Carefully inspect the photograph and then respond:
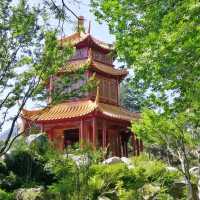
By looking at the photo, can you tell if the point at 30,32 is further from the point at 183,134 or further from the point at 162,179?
the point at 162,179

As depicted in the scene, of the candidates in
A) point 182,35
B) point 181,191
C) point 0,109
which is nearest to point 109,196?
point 181,191

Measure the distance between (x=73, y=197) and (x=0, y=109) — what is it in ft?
12.1

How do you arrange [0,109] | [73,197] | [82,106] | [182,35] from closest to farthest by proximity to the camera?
1. [182,35]
2. [0,109]
3. [73,197]
4. [82,106]

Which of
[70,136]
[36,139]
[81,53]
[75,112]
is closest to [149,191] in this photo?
[36,139]

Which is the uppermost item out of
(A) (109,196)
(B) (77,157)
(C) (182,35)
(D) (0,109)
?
(C) (182,35)

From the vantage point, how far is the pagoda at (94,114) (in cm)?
2322

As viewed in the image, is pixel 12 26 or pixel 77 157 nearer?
pixel 12 26

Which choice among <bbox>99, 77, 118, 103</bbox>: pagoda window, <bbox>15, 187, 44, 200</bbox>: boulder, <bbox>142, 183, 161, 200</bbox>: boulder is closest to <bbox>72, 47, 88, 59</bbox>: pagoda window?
<bbox>99, 77, 118, 103</bbox>: pagoda window

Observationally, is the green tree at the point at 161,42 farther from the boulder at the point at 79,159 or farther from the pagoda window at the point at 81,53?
the pagoda window at the point at 81,53

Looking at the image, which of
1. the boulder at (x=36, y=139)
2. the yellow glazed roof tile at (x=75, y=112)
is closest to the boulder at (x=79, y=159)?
the boulder at (x=36, y=139)

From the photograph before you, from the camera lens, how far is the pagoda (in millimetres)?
23219

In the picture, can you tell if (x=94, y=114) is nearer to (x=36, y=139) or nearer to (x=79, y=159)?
(x=36, y=139)

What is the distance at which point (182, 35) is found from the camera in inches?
239

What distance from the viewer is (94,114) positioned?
74.2 feet
